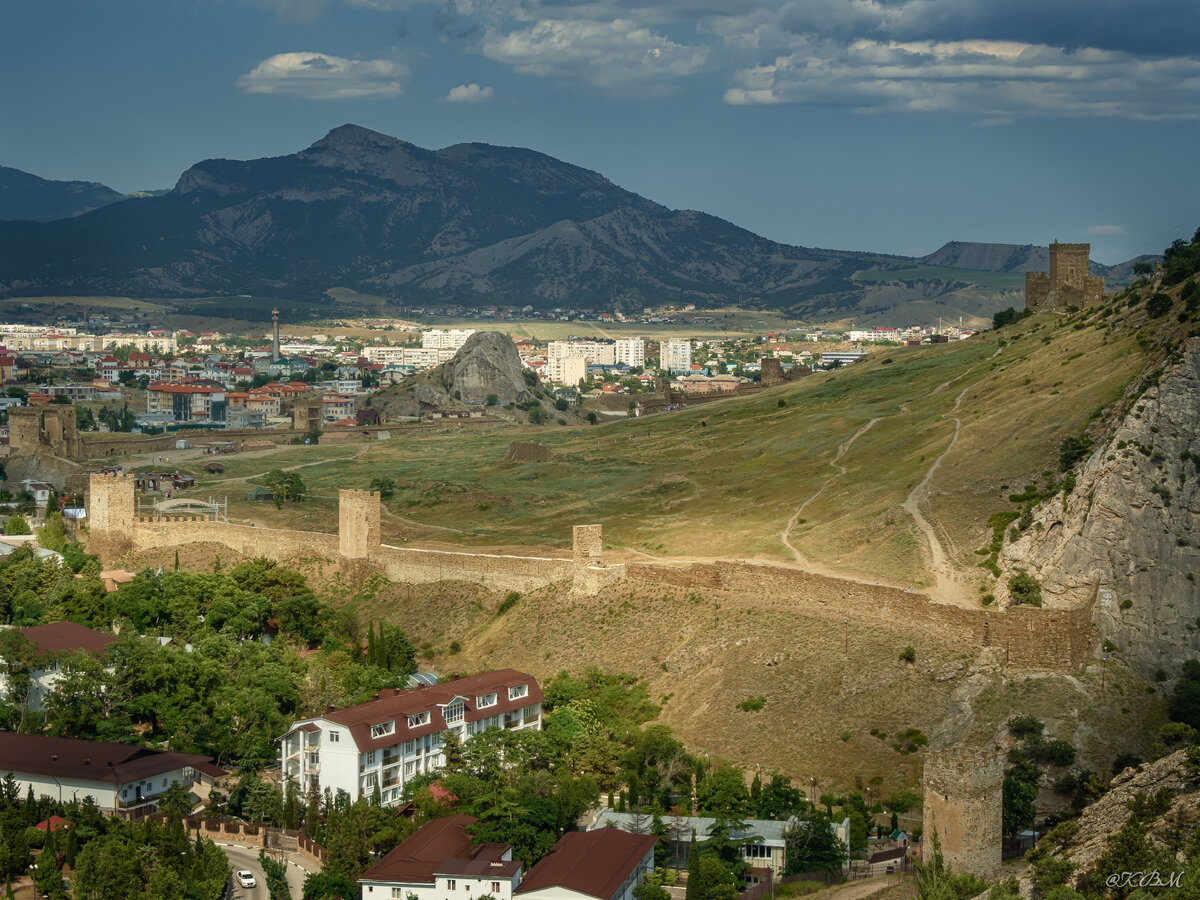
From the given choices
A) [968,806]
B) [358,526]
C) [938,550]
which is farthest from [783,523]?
[968,806]

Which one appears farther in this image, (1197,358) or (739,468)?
(739,468)

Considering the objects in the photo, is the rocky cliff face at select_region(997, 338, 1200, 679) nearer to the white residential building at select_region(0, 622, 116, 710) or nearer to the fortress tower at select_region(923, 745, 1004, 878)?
the fortress tower at select_region(923, 745, 1004, 878)

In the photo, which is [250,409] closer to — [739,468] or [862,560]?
[739,468]

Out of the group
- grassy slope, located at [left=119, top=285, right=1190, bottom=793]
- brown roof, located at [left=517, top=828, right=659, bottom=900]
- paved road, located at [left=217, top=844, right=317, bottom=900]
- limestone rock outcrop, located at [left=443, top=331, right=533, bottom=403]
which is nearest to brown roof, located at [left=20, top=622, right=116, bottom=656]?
grassy slope, located at [left=119, top=285, right=1190, bottom=793]

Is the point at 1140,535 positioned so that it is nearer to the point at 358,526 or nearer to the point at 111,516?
the point at 358,526

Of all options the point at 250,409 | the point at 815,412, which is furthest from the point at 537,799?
the point at 250,409
